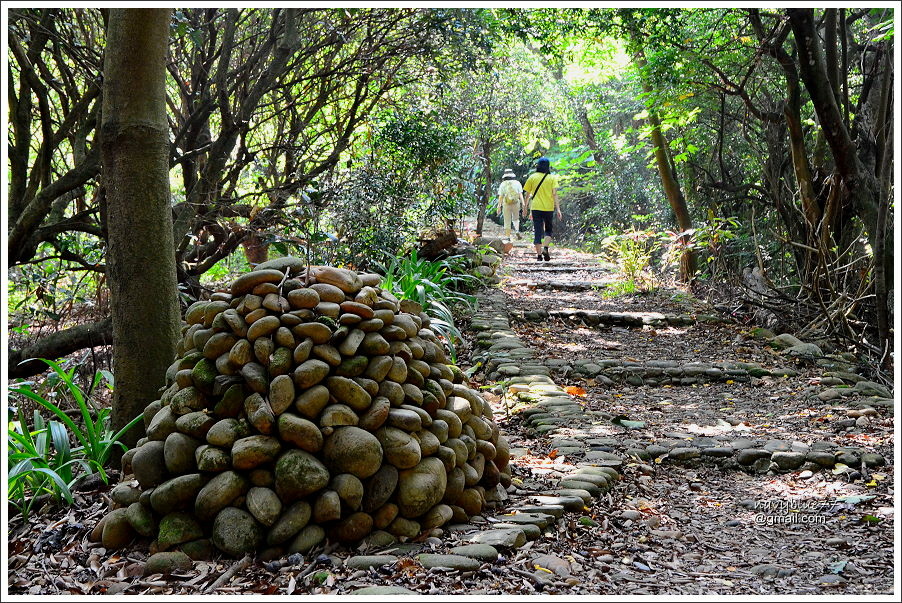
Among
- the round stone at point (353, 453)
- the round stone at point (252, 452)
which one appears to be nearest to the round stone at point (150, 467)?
the round stone at point (252, 452)

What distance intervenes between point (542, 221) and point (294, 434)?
959cm

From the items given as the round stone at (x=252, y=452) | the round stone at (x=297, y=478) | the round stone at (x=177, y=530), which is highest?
the round stone at (x=252, y=452)

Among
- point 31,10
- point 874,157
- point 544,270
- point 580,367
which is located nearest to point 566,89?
point 544,270

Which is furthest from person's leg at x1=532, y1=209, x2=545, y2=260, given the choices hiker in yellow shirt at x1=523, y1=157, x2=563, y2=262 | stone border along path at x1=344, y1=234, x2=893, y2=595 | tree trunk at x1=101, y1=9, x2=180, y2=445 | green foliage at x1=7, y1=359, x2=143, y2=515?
green foliage at x1=7, y1=359, x2=143, y2=515

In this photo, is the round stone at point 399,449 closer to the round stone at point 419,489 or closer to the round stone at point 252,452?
the round stone at point 419,489

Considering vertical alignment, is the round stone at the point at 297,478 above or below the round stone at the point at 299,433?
below

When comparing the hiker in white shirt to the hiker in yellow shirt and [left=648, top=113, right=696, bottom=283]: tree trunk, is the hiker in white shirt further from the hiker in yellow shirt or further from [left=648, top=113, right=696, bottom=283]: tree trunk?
[left=648, top=113, right=696, bottom=283]: tree trunk

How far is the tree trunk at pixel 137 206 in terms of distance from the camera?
3029 millimetres

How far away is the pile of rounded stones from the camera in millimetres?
2502

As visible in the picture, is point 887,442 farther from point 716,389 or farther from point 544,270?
point 544,270

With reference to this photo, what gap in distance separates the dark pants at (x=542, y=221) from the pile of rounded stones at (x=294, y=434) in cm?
874

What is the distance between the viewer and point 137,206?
3.07m

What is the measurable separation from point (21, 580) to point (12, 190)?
359 centimetres

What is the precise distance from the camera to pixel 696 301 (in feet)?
28.4
